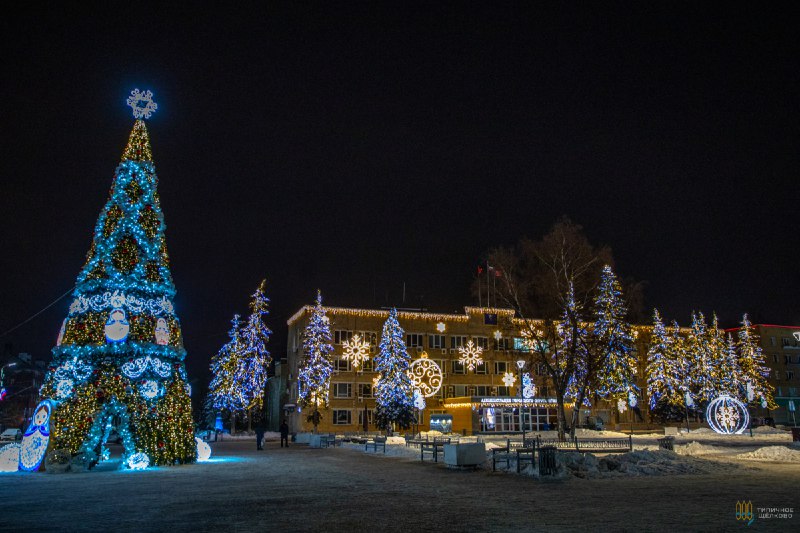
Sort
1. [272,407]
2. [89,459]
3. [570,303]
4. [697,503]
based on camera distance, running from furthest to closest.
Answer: [272,407]
[570,303]
[89,459]
[697,503]

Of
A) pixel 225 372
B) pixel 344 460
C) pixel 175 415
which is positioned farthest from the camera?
pixel 225 372

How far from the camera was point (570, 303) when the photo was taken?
3447 cm

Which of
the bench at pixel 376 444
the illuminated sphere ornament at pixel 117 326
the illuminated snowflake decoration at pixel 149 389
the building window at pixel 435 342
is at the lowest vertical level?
the bench at pixel 376 444

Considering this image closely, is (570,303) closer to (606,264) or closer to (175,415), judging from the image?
(606,264)

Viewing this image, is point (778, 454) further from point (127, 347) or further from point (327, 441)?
point (127, 347)

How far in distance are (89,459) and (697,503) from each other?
17945 mm

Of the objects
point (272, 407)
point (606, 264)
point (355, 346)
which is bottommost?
point (272, 407)

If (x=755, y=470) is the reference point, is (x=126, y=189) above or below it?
above

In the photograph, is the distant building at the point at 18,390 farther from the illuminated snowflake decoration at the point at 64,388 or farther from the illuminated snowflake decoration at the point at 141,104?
the illuminated snowflake decoration at the point at 141,104

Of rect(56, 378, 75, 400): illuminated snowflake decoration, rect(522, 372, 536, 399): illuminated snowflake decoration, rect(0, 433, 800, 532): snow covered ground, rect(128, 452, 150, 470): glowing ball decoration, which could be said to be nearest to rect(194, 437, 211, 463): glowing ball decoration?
rect(0, 433, 800, 532): snow covered ground

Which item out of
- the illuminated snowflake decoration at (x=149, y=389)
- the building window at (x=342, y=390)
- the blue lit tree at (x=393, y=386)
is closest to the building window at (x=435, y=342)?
the building window at (x=342, y=390)

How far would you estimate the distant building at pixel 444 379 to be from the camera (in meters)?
56.9

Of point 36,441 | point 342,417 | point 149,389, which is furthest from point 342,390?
point 36,441

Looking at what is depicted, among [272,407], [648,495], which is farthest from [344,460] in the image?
[272,407]
